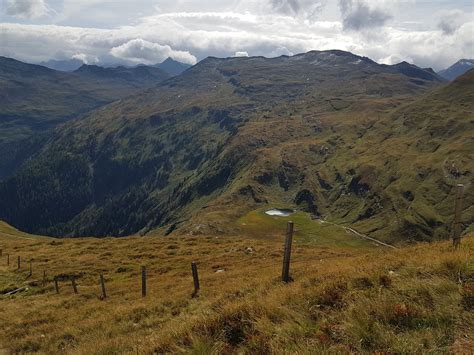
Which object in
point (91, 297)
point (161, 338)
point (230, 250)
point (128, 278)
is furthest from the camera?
point (230, 250)

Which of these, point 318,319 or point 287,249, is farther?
point 287,249

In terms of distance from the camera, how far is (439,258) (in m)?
11.0

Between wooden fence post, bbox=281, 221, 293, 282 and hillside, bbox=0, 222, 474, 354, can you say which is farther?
wooden fence post, bbox=281, 221, 293, 282

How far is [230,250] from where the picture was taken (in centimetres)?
5444

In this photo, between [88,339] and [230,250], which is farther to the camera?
[230,250]

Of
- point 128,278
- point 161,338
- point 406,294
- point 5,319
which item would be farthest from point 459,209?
point 128,278

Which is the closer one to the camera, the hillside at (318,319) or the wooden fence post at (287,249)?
the hillside at (318,319)

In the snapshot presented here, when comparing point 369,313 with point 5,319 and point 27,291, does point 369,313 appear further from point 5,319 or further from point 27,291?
point 27,291

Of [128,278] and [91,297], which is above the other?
[91,297]

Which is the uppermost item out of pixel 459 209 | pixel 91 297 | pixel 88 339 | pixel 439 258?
pixel 459 209

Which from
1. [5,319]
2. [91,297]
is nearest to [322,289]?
[5,319]

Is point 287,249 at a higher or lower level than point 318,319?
lower

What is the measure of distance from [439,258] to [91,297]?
25.9 metres

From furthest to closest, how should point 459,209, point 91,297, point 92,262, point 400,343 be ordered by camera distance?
point 92,262, point 91,297, point 459,209, point 400,343
